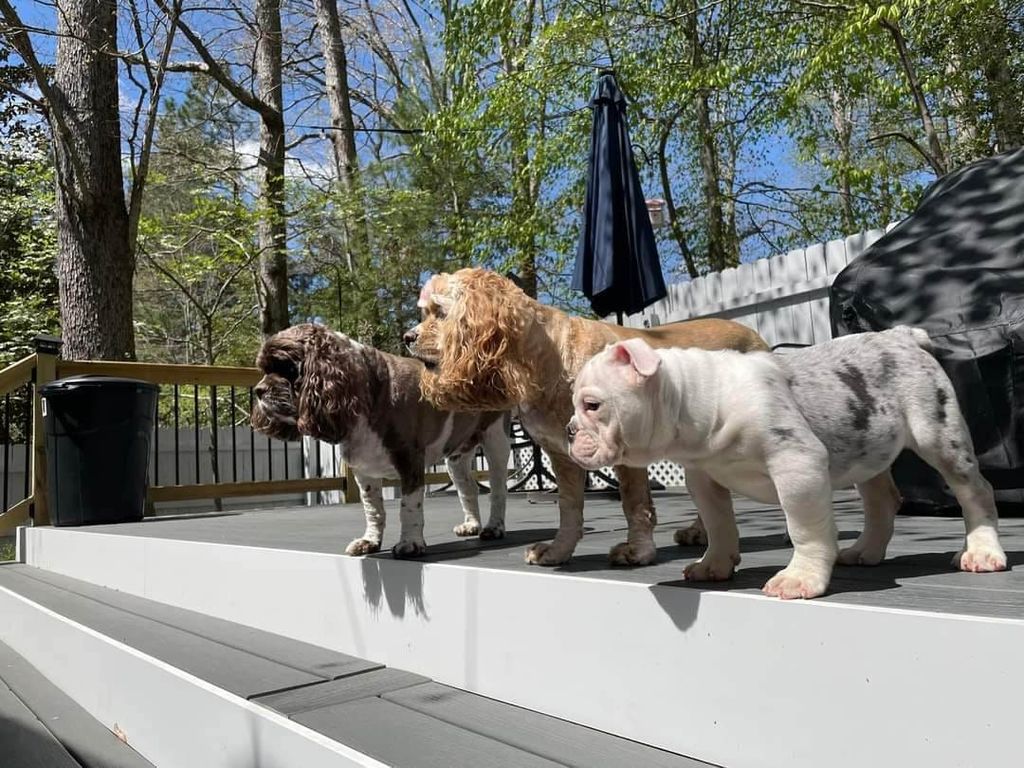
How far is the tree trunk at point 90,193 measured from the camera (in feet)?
27.7

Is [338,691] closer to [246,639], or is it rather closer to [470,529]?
[246,639]

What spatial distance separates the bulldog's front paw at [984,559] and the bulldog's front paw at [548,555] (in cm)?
117

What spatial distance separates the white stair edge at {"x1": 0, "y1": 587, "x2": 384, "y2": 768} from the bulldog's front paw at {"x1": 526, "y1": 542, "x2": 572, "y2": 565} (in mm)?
866

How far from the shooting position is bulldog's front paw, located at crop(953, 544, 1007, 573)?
2.05m

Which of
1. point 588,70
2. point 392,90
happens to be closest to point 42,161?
point 392,90

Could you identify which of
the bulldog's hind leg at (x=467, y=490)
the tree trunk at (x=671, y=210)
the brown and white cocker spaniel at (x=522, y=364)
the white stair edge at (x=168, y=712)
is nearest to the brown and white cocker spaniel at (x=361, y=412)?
the brown and white cocker spaniel at (x=522, y=364)

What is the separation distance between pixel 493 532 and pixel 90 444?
4.17 m

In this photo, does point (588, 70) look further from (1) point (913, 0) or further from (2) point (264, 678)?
(2) point (264, 678)

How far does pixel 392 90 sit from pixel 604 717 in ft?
68.3

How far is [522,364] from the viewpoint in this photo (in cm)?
254

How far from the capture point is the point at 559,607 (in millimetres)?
2197

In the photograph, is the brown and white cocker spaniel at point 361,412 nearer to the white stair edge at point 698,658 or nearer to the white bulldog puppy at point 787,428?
the white stair edge at point 698,658

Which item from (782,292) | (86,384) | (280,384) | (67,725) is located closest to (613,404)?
(280,384)

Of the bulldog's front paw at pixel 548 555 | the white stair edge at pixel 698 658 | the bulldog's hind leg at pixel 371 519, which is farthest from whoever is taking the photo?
the bulldog's hind leg at pixel 371 519
